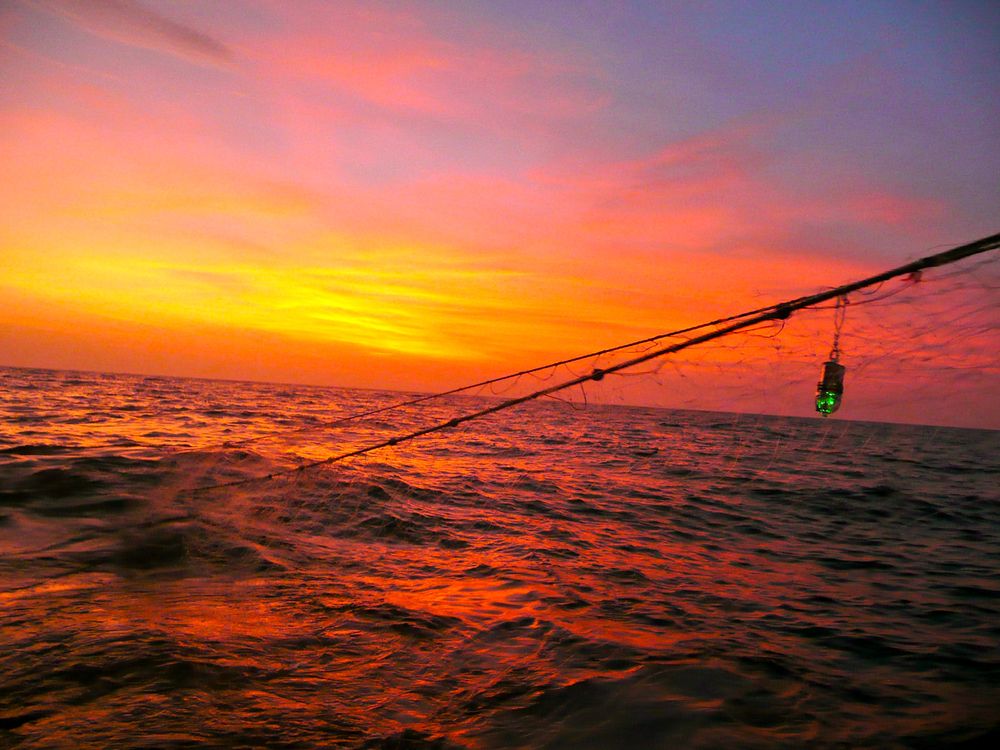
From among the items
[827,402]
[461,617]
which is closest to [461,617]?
[461,617]

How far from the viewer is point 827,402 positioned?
491 centimetres

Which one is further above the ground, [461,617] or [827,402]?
[827,402]

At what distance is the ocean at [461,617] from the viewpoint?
4.00 metres

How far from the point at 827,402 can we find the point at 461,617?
414cm

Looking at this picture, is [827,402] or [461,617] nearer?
[827,402]

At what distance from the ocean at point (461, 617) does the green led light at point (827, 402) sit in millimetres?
2380

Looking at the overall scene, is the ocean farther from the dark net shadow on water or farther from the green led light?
the green led light

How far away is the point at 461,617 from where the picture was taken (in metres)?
5.98

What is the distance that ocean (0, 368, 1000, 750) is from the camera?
3996 millimetres

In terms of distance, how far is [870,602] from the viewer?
7.36m

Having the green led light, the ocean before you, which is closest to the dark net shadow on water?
the ocean

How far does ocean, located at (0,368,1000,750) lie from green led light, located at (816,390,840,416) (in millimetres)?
2380

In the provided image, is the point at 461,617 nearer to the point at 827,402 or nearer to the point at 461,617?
the point at 461,617

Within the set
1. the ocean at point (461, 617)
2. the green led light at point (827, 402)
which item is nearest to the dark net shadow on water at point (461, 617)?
the ocean at point (461, 617)
